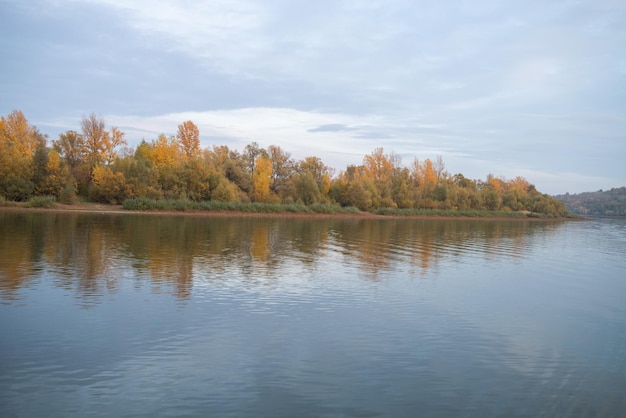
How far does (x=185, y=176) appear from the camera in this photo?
64062 mm

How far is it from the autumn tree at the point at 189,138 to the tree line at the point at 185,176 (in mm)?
157

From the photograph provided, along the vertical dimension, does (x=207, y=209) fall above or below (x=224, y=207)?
below

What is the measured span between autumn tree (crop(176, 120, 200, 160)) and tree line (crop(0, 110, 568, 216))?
157 millimetres

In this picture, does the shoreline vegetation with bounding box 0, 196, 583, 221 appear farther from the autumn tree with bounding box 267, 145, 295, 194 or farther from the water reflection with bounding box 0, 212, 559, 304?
the water reflection with bounding box 0, 212, 559, 304

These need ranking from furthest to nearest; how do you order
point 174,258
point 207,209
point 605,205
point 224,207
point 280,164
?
point 605,205 < point 280,164 < point 224,207 < point 207,209 < point 174,258

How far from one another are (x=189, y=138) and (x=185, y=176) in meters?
13.7

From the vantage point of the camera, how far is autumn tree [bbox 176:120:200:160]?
7525cm

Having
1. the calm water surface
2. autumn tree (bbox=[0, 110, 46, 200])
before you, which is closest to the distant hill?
autumn tree (bbox=[0, 110, 46, 200])

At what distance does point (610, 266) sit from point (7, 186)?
5900 cm

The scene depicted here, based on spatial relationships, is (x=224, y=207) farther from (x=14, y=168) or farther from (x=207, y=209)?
(x=14, y=168)

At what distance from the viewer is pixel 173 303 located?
11.2 m

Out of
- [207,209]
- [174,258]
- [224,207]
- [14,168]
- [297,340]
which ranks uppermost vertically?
[14,168]

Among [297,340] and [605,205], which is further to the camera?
[605,205]

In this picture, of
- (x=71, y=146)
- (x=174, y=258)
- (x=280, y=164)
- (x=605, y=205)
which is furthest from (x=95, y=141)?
(x=605, y=205)
